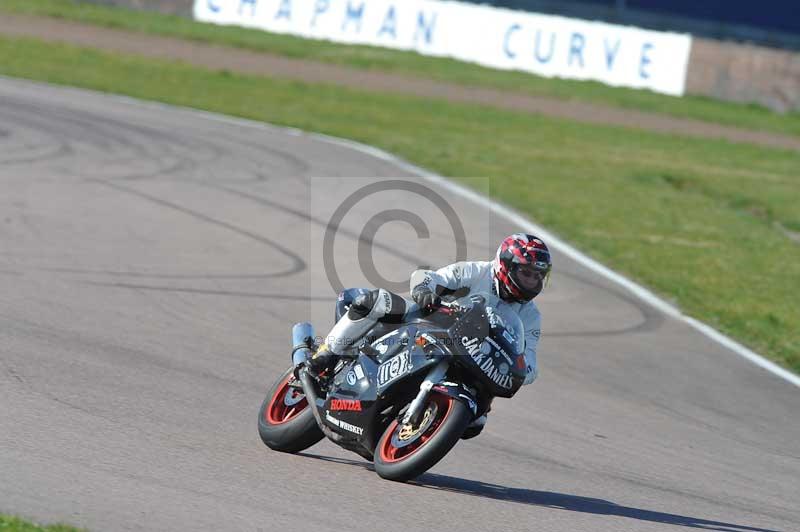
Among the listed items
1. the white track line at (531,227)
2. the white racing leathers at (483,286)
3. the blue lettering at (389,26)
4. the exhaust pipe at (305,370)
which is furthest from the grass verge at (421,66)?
the white racing leathers at (483,286)

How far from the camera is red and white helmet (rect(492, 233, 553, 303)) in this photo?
6668mm

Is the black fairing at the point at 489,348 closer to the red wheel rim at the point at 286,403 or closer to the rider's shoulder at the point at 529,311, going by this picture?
the rider's shoulder at the point at 529,311

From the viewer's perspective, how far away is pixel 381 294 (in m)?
6.80

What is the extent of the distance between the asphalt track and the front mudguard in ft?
1.69

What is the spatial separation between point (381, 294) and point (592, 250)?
9.70 metres

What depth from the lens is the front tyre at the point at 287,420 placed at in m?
7.12

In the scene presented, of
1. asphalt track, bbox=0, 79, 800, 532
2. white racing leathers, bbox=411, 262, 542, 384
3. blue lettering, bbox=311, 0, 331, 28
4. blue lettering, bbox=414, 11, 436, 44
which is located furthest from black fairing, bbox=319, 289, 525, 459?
blue lettering, bbox=311, 0, 331, 28

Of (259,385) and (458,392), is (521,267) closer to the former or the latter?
(458,392)

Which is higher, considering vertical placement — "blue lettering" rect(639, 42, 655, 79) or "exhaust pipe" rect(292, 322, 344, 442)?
"exhaust pipe" rect(292, 322, 344, 442)

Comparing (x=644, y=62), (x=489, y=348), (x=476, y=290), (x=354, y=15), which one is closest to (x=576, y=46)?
(x=644, y=62)

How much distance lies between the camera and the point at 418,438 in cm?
652

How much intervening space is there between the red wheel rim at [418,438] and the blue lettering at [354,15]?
2947cm

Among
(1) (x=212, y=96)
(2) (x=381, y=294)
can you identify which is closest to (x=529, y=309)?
(2) (x=381, y=294)

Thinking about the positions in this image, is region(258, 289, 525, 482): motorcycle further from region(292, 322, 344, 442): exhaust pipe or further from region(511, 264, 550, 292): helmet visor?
region(511, 264, 550, 292): helmet visor
